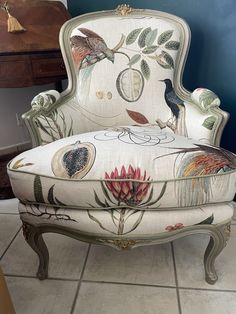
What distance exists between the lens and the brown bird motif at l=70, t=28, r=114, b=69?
1233 millimetres

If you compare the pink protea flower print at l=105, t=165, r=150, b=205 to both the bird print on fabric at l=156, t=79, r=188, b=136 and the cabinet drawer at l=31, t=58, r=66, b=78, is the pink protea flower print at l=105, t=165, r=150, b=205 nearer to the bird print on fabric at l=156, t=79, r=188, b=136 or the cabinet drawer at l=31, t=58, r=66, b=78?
the bird print on fabric at l=156, t=79, r=188, b=136

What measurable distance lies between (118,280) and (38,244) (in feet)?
1.06

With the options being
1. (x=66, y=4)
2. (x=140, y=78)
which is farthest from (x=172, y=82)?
(x=66, y=4)

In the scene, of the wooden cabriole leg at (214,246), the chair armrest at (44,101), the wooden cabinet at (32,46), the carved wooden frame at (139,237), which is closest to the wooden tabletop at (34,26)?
the wooden cabinet at (32,46)

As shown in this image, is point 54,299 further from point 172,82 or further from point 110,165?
point 172,82

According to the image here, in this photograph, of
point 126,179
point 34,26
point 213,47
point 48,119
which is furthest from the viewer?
point 34,26

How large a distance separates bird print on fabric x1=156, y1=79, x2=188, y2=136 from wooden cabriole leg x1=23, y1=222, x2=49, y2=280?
2.07 ft

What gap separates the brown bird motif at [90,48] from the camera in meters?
1.23

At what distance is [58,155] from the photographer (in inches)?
33.9

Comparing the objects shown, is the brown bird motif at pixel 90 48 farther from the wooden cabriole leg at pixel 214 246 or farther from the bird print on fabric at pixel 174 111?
the wooden cabriole leg at pixel 214 246

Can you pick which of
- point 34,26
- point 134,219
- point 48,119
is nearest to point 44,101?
point 48,119

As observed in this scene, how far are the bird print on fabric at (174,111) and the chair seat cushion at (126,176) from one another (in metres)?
0.26

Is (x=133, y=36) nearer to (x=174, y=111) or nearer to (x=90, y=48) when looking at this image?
(x=90, y=48)

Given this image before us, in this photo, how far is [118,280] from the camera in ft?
3.51
